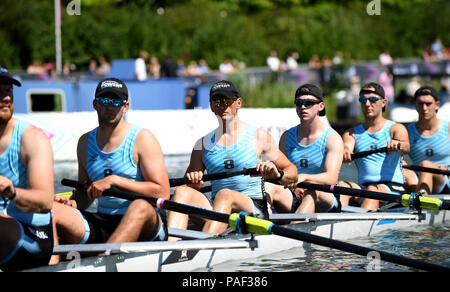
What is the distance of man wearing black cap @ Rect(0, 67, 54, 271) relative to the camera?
5117 mm

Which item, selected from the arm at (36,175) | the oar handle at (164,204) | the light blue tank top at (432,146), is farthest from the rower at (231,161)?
the light blue tank top at (432,146)

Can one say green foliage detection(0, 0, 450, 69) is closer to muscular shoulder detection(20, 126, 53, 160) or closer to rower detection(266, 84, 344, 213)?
rower detection(266, 84, 344, 213)

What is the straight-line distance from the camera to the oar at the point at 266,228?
5883mm

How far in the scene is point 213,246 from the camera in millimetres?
6500

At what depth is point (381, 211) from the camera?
30.5ft

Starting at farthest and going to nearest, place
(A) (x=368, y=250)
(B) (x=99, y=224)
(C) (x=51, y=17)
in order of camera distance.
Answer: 1. (C) (x=51, y=17)
2. (B) (x=99, y=224)
3. (A) (x=368, y=250)

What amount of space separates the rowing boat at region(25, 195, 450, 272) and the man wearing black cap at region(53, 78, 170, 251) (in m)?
0.17

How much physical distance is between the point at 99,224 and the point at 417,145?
5574 mm

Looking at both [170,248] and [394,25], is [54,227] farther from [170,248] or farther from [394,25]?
[394,25]

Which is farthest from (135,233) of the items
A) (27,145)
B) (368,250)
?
(368,250)

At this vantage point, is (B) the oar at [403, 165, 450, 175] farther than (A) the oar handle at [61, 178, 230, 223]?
Yes

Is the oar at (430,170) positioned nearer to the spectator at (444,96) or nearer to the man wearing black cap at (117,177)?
the man wearing black cap at (117,177)

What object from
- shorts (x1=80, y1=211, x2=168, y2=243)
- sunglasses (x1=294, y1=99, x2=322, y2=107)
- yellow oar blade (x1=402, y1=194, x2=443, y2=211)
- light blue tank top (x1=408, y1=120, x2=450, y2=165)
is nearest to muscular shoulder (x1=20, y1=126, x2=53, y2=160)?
shorts (x1=80, y1=211, x2=168, y2=243)

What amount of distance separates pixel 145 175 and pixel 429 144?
5.44 metres
